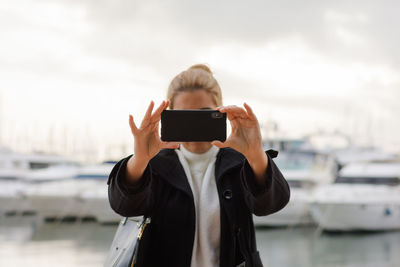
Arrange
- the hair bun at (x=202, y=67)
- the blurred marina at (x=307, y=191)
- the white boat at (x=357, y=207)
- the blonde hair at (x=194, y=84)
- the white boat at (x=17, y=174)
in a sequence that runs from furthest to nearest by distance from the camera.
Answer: the white boat at (x=17, y=174)
the blurred marina at (x=307, y=191)
the white boat at (x=357, y=207)
the hair bun at (x=202, y=67)
the blonde hair at (x=194, y=84)

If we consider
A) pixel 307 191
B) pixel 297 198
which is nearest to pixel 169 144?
pixel 297 198

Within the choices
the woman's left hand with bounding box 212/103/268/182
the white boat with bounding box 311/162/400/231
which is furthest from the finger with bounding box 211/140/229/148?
the white boat with bounding box 311/162/400/231

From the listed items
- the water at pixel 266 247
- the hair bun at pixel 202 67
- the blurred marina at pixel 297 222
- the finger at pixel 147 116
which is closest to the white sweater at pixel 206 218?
the finger at pixel 147 116

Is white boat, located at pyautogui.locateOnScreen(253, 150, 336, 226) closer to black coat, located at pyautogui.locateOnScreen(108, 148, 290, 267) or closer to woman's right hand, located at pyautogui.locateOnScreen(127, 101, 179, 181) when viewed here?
black coat, located at pyautogui.locateOnScreen(108, 148, 290, 267)

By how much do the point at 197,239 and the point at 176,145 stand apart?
0.28 meters

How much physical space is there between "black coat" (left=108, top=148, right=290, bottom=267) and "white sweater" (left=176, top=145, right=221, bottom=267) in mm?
23

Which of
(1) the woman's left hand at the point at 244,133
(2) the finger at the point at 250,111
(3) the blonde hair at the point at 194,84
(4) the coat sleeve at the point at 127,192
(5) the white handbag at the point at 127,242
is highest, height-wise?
(3) the blonde hair at the point at 194,84

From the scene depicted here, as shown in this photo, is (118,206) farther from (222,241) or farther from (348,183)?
(348,183)

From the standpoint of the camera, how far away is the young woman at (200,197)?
1.09 metres

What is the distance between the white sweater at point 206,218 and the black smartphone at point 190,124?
0.37 ft

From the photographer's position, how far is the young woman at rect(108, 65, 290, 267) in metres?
1.09

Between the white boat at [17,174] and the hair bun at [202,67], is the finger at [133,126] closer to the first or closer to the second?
the hair bun at [202,67]

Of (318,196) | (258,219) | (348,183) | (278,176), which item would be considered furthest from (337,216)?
(278,176)

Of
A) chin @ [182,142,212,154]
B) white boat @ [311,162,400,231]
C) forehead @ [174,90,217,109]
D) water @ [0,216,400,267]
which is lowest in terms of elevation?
water @ [0,216,400,267]
